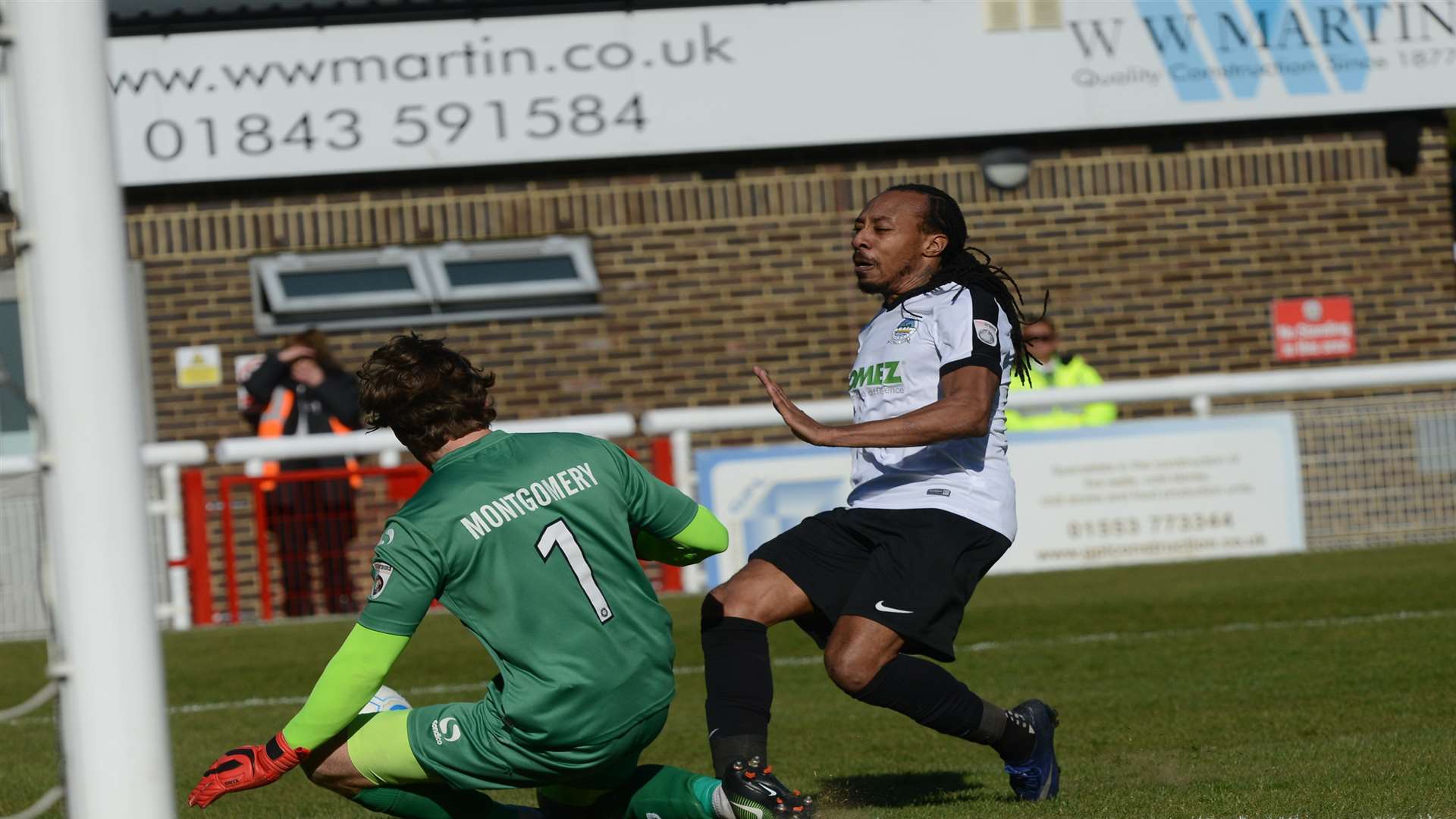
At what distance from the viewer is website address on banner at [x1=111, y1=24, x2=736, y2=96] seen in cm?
1316

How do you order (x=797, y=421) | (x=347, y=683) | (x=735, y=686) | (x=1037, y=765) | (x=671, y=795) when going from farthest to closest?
1. (x=1037, y=765)
2. (x=735, y=686)
3. (x=797, y=421)
4. (x=671, y=795)
5. (x=347, y=683)

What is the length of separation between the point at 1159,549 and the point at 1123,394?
98 centimetres

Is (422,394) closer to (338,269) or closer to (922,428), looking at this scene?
(922,428)

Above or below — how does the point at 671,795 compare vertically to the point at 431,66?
below

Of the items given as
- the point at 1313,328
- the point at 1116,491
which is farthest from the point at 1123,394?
the point at 1313,328

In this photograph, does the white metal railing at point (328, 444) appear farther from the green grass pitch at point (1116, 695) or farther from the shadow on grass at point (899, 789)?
the shadow on grass at point (899, 789)

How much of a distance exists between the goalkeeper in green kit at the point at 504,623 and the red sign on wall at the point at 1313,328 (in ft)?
34.7

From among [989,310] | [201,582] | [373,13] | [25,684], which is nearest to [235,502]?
[201,582]

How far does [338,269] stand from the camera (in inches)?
526

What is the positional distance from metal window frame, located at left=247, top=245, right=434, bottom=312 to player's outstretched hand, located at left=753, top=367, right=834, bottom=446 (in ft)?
29.9

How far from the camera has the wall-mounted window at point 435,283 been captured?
13258 millimetres

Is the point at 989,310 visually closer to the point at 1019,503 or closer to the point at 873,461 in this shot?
the point at 873,461

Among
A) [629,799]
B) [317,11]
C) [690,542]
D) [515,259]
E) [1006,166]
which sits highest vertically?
[317,11]

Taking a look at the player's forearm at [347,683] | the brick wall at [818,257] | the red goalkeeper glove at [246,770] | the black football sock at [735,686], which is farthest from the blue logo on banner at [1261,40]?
the red goalkeeper glove at [246,770]
